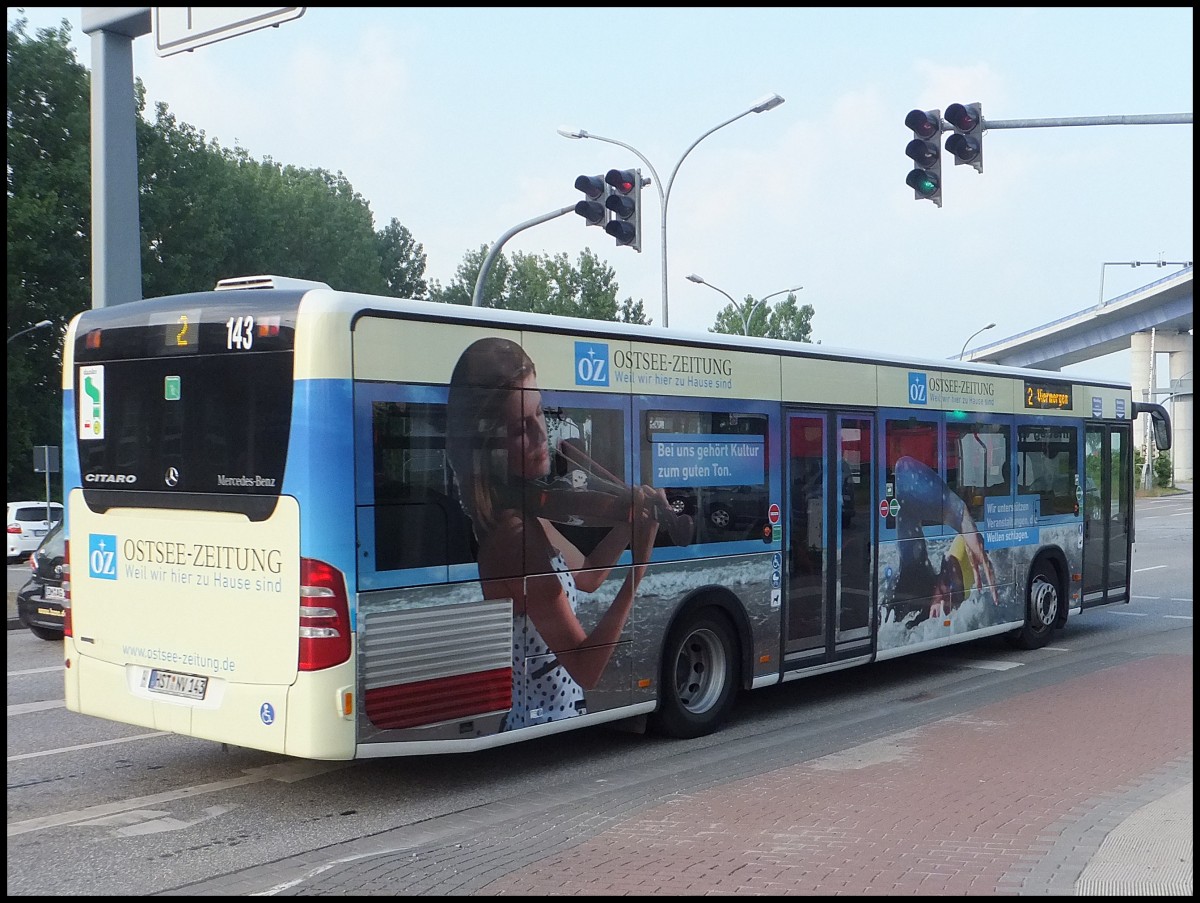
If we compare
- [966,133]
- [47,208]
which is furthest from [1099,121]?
[47,208]

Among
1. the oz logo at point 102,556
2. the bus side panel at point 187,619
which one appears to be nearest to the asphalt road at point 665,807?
the bus side panel at point 187,619

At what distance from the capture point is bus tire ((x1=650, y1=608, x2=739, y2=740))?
8734 mm

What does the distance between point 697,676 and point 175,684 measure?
3690mm

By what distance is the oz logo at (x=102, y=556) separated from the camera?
751cm

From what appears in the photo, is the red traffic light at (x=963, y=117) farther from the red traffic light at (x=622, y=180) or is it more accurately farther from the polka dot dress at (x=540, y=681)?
the polka dot dress at (x=540, y=681)

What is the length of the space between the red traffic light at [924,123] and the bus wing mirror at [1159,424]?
3.91 m

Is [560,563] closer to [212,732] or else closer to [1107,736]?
[212,732]

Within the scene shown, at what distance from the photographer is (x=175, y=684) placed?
713cm

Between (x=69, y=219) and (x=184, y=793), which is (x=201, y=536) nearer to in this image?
(x=184, y=793)

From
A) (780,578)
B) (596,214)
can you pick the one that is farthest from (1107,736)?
(596,214)

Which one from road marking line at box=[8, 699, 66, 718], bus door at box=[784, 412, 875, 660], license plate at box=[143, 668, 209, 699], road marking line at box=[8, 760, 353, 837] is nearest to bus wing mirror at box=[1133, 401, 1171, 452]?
bus door at box=[784, 412, 875, 660]

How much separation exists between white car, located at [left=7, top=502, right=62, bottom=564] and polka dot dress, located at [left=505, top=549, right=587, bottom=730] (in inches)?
1077

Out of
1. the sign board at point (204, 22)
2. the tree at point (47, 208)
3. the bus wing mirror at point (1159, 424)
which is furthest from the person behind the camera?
the tree at point (47, 208)

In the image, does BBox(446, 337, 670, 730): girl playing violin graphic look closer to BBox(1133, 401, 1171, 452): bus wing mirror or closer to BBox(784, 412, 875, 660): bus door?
BBox(784, 412, 875, 660): bus door
